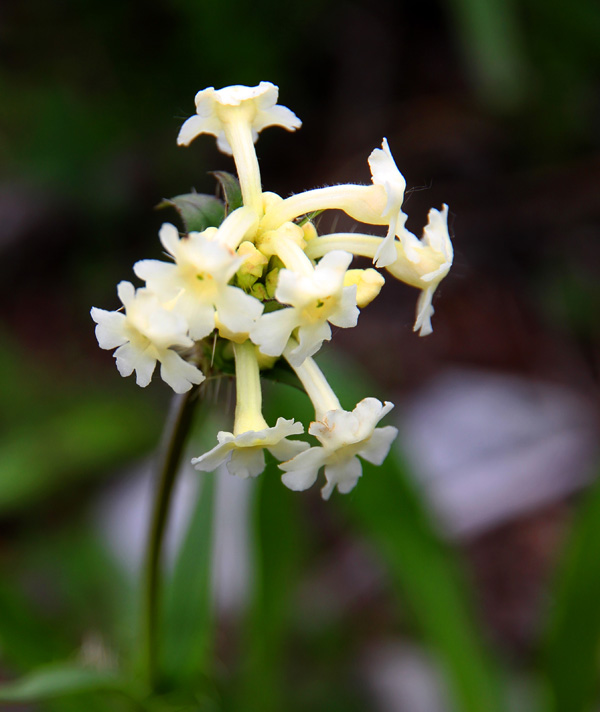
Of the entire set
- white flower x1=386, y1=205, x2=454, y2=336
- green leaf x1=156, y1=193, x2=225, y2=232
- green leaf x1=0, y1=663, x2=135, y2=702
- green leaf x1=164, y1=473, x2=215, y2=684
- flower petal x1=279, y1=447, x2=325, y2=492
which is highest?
green leaf x1=156, y1=193, x2=225, y2=232

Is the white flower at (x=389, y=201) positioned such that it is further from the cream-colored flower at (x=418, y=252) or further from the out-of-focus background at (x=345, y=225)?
the out-of-focus background at (x=345, y=225)

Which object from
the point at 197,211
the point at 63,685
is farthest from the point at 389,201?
the point at 63,685

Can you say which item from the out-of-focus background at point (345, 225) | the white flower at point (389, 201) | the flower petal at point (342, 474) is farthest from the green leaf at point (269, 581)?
the white flower at point (389, 201)

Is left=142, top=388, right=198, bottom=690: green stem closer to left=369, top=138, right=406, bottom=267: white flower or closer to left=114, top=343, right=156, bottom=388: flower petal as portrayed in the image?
left=114, top=343, right=156, bottom=388: flower petal

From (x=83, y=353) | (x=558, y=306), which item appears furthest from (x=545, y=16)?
(x=83, y=353)

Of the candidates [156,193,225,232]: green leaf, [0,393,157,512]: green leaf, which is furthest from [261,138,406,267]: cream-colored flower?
[0,393,157,512]: green leaf

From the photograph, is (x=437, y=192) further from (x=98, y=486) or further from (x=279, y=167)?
(x=98, y=486)
